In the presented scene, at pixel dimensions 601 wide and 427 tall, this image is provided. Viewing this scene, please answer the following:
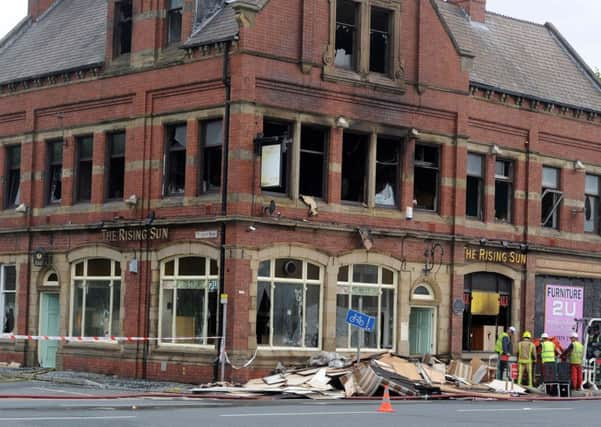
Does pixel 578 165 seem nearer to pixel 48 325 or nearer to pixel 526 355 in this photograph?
pixel 526 355

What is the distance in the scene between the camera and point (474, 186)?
38906 mm

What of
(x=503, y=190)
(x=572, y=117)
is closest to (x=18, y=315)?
(x=503, y=190)

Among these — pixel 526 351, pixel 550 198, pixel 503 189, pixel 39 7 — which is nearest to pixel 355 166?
pixel 503 189

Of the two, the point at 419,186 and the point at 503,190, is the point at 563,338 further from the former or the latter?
the point at 419,186

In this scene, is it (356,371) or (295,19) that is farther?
(295,19)

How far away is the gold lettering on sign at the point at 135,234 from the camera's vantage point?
1352 inches

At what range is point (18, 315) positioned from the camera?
38656 mm

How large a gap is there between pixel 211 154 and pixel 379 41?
19.6 ft

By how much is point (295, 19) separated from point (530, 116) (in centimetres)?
1017

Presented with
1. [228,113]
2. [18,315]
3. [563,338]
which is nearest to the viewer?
[228,113]

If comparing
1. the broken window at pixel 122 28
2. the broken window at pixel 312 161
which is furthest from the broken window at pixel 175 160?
the broken window at pixel 122 28

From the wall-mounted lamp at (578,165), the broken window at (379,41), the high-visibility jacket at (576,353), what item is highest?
the broken window at (379,41)

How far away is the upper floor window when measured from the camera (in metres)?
39.3

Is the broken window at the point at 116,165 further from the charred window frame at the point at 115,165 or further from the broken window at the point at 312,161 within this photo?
the broken window at the point at 312,161
